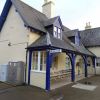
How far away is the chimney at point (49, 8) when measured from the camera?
66.5 feet

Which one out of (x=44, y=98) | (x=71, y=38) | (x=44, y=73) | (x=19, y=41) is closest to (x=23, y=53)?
(x=19, y=41)

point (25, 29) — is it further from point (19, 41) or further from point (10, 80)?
point (10, 80)

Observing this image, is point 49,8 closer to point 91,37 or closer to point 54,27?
point 54,27

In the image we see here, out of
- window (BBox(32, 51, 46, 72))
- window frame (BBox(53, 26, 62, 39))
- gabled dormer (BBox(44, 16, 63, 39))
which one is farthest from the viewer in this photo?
window frame (BBox(53, 26, 62, 39))

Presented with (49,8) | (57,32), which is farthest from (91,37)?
(57,32)

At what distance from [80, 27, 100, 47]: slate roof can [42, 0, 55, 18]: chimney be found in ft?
25.2

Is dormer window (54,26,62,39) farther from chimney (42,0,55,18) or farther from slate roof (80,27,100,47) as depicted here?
slate roof (80,27,100,47)

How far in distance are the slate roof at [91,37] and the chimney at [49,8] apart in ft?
25.2

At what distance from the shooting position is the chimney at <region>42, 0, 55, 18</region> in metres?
20.3

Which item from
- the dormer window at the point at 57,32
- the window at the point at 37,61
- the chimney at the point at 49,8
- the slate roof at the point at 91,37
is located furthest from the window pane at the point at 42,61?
the slate roof at the point at 91,37

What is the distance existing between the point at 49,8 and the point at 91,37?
29.7 ft

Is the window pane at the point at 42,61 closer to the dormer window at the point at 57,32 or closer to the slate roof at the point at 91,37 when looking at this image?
the dormer window at the point at 57,32

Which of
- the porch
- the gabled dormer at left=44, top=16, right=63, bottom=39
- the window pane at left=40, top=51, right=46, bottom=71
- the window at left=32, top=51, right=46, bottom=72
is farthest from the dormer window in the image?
the window at left=32, top=51, right=46, bottom=72

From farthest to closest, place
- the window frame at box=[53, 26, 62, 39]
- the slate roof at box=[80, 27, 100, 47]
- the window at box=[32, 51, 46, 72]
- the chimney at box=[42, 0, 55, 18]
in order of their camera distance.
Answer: the slate roof at box=[80, 27, 100, 47]
the chimney at box=[42, 0, 55, 18]
the window frame at box=[53, 26, 62, 39]
the window at box=[32, 51, 46, 72]
